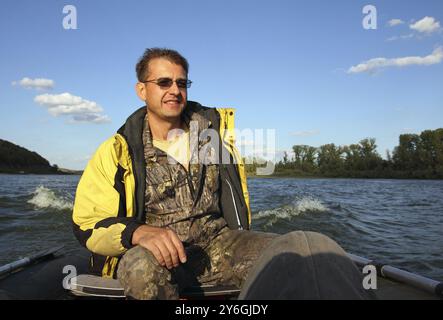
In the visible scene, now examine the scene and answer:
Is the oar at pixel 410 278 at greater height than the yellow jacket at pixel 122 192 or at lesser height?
lesser

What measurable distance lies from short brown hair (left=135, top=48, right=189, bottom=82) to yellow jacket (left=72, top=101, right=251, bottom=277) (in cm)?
37

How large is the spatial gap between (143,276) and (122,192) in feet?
2.99

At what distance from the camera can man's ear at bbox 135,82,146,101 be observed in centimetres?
358

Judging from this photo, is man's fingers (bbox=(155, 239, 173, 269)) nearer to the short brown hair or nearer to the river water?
the short brown hair

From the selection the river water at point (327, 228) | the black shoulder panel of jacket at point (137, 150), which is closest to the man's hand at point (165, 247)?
the black shoulder panel of jacket at point (137, 150)

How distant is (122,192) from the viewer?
2938 millimetres

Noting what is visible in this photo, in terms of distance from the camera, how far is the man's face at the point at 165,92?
11.2 feet

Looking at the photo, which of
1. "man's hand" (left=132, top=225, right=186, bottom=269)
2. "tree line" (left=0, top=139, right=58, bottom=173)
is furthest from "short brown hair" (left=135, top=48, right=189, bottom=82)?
"tree line" (left=0, top=139, right=58, bottom=173)

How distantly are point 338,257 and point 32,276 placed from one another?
11.5 ft

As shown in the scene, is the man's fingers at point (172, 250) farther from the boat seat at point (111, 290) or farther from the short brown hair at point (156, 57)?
the short brown hair at point (156, 57)

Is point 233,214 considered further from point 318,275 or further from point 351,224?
point 351,224

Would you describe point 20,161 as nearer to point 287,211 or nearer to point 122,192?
point 287,211
